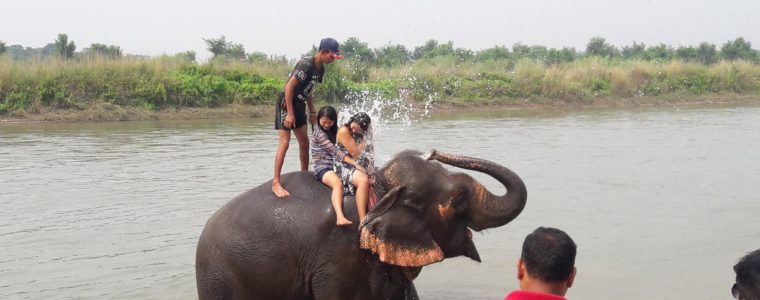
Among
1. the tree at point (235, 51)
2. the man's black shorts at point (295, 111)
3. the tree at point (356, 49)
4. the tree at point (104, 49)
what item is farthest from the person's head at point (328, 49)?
the tree at point (356, 49)

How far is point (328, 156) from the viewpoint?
5.32m

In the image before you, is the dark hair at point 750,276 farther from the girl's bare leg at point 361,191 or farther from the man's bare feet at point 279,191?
the man's bare feet at point 279,191

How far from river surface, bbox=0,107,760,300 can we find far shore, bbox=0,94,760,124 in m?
1.93

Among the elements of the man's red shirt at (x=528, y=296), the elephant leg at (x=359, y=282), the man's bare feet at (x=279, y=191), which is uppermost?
the man's red shirt at (x=528, y=296)

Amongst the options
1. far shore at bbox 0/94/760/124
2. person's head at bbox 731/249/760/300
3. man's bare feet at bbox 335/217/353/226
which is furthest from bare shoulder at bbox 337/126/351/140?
far shore at bbox 0/94/760/124

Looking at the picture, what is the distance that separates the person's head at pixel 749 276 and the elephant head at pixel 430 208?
5.43 feet

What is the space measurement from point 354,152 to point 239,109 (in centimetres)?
2219

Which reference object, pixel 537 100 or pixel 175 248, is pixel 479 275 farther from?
pixel 537 100

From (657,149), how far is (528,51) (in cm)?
3391

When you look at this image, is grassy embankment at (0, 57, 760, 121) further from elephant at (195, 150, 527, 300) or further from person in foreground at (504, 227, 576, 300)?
person in foreground at (504, 227, 576, 300)

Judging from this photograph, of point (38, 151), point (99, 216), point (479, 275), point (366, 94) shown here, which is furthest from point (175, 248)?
point (366, 94)

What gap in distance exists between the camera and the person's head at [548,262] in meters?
2.93

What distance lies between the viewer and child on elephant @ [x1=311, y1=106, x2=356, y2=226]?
16.1 ft

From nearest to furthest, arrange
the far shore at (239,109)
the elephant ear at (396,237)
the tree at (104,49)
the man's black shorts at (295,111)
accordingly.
A: the elephant ear at (396,237), the man's black shorts at (295,111), the far shore at (239,109), the tree at (104,49)
